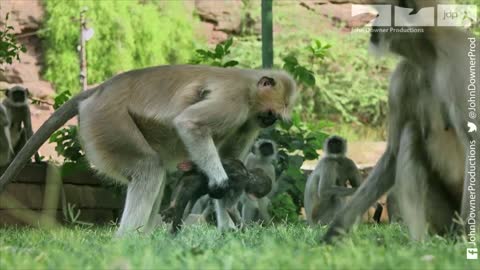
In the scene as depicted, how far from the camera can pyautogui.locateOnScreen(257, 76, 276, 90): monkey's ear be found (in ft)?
18.0

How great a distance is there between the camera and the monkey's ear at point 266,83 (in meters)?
5.48

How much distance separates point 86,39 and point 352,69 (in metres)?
6.50

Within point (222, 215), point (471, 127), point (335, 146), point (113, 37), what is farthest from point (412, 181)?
point (113, 37)

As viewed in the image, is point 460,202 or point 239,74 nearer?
point 460,202

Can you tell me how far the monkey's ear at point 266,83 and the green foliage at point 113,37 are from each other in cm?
1383

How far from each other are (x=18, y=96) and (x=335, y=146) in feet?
13.1

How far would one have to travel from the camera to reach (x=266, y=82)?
5.49m

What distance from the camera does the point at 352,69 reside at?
21.1 meters

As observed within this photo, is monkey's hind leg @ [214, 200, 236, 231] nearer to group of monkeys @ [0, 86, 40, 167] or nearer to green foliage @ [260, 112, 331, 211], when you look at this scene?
green foliage @ [260, 112, 331, 211]

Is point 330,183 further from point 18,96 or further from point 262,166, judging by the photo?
point 18,96

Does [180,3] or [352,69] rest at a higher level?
[180,3]

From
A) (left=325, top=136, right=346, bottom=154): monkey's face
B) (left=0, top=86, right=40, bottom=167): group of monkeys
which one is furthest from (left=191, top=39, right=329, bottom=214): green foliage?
(left=0, top=86, right=40, bottom=167): group of monkeys

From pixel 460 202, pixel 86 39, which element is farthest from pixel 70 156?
pixel 86 39

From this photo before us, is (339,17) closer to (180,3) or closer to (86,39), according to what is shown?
(180,3)
